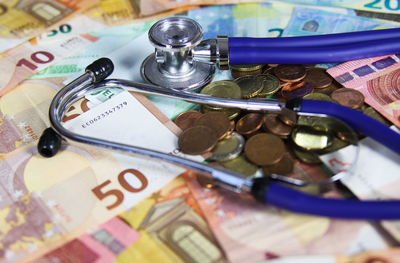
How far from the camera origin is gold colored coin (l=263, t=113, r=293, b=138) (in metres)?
0.97

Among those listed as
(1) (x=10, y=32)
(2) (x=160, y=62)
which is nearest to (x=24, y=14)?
(1) (x=10, y=32)

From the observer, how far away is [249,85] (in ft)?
3.57

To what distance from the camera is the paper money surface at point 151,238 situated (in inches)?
33.0

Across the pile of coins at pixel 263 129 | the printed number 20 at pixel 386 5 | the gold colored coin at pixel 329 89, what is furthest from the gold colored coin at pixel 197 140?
the printed number 20 at pixel 386 5

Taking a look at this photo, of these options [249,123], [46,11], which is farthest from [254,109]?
[46,11]

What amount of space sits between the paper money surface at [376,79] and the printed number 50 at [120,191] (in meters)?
0.56

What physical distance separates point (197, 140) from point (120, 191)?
199 mm

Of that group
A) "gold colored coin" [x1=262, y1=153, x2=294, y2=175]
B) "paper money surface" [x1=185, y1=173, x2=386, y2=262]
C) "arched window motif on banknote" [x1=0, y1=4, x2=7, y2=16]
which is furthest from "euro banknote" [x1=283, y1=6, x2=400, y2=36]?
"arched window motif on banknote" [x1=0, y1=4, x2=7, y2=16]

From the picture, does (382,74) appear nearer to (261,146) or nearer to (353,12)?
(353,12)

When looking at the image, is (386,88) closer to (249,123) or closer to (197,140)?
(249,123)

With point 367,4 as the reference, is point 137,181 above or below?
below

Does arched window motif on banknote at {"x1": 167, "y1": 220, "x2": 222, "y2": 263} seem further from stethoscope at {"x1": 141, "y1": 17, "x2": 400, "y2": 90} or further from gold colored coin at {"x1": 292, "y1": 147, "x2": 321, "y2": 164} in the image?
stethoscope at {"x1": 141, "y1": 17, "x2": 400, "y2": 90}

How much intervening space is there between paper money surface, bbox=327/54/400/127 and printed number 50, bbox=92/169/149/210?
0.56 m

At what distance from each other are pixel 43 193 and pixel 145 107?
32cm
